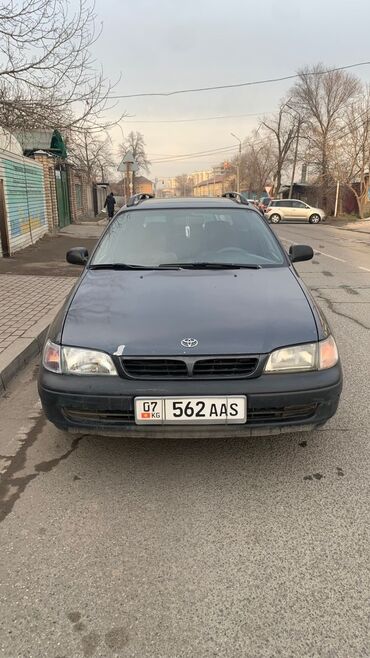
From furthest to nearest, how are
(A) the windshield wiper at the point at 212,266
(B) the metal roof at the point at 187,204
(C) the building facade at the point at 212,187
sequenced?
1. (C) the building facade at the point at 212,187
2. (B) the metal roof at the point at 187,204
3. (A) the windshield wiper at the point at 212,266

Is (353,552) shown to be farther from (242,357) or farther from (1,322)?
(1,322)

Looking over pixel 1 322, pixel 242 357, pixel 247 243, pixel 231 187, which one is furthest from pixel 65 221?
pixel 231 187

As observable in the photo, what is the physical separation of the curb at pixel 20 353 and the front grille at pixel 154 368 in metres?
2.06

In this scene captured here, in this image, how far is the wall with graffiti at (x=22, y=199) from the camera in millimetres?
12656

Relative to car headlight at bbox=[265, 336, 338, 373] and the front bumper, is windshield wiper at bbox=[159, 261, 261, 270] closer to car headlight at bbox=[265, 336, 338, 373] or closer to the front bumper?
car headlight at bbox=[265, 336, 338, 373]

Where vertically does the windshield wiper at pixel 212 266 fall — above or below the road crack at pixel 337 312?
above

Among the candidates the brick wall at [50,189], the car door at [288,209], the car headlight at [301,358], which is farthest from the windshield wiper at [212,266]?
the car door at [288,209]

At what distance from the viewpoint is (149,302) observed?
3129 mm

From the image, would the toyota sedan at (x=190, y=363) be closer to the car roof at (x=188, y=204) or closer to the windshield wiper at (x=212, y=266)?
the windshield wiper at (x=212, y=266)

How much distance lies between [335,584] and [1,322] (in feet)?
16.3

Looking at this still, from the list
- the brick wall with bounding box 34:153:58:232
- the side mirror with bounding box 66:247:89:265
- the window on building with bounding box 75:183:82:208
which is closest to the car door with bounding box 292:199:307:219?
the window on building with bounding box 75:183:82:208

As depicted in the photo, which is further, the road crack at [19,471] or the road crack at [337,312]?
the road crack at [337,312]

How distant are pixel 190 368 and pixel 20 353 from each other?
8.91ft

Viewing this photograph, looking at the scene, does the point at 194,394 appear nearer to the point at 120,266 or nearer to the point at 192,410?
the point at 192,410
